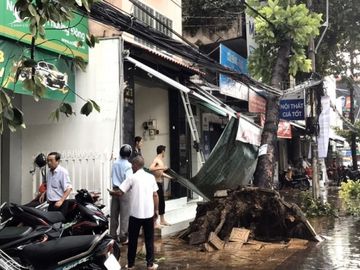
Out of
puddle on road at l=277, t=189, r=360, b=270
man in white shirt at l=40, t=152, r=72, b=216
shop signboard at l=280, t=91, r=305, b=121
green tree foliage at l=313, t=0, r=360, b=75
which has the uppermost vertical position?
green tree foliage at l=313, t=0, r=360, b=75

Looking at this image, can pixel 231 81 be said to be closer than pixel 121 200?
No

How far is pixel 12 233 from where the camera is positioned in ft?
14.8

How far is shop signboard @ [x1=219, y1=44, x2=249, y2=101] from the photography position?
1386cm

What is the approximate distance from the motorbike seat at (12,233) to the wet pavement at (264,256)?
2.72m

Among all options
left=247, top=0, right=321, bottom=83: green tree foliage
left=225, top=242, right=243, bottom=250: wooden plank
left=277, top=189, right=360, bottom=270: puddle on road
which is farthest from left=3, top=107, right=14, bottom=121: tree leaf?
left=247, top=0, right=321, bottom=83: green tree foliage

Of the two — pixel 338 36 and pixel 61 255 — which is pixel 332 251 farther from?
pixel 338 36

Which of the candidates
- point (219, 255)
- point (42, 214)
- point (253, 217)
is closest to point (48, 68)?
point (42, 214)

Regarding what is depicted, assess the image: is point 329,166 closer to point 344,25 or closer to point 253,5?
point 344,25

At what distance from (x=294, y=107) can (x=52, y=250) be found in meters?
10.7

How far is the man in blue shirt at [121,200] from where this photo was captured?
8.34 metres

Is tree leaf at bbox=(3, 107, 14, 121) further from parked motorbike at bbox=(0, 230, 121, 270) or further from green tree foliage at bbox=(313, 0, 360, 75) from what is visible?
green tree foliage at bbox=(313, 0, 360, 75)

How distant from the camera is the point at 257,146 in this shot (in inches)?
412

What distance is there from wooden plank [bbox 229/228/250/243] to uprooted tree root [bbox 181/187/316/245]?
0.14 m

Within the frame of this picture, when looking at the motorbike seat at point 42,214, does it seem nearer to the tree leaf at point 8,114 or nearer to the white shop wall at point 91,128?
the tree leaf at point 8,114
